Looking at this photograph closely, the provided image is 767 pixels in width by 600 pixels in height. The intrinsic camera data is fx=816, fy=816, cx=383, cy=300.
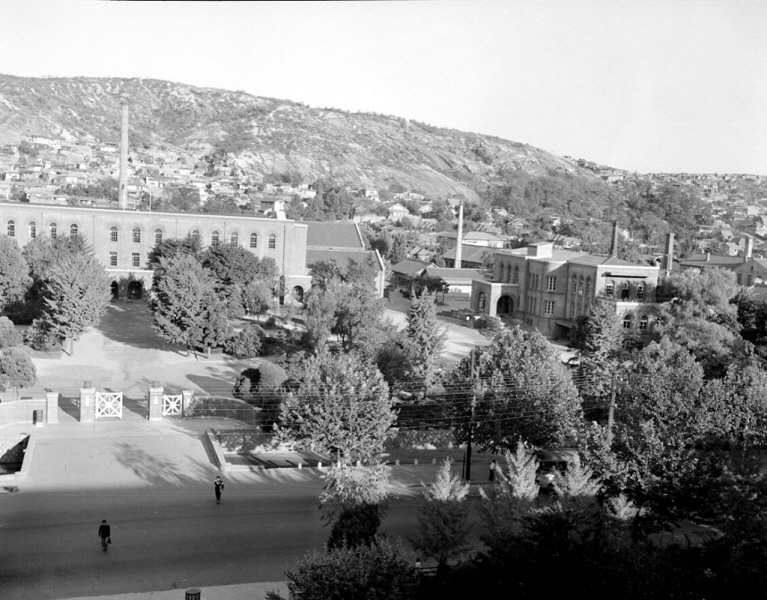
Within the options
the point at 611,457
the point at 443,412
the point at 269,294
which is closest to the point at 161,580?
the point at 611,457

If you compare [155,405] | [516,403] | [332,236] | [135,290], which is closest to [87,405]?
[155,405]

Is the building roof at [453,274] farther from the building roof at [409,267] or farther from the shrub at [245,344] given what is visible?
the shrub at [245,344]

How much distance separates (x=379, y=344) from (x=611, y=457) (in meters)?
15.7

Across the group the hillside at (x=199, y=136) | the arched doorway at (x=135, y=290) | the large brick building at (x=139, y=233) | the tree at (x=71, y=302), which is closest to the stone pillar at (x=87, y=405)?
the tree at (x=71, y=302)

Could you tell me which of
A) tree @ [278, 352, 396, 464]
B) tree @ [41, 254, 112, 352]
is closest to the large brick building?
tree @ [41, 254, 112, 352]

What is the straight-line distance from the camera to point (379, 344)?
114 ft

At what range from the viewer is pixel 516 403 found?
25.1 meters

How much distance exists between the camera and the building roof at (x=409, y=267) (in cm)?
7994

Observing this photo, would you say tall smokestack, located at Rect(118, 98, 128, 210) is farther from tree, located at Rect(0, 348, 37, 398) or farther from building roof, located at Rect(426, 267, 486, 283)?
tree, located at Rect(0, 348, 37, 398)

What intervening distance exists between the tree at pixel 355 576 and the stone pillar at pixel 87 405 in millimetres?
18288

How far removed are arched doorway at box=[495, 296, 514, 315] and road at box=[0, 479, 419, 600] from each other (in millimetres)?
37477

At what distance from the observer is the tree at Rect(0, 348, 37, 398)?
3256 cm

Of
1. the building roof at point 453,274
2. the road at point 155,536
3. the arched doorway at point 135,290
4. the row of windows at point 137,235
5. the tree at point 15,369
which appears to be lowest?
the road at point 155,536

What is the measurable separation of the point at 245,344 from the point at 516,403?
19879mm
